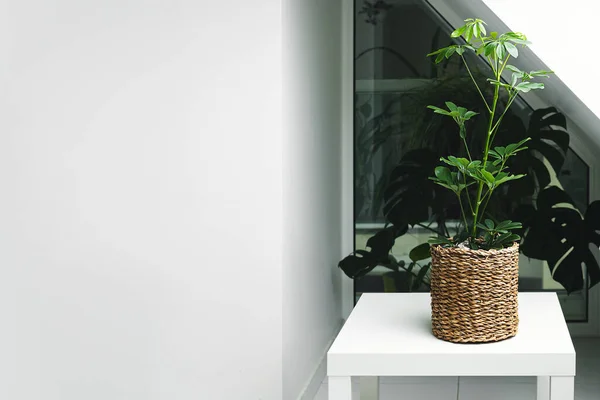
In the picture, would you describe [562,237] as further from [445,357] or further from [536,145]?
[445,357]

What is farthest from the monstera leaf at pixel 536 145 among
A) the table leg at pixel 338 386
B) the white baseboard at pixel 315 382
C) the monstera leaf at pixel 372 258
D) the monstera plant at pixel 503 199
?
the table leg at pixel 338 386

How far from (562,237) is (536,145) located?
13.3 inches

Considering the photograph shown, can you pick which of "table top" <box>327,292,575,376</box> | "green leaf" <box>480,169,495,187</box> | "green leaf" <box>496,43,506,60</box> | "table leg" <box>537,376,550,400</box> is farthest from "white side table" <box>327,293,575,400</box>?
"green leaf" <box>496,43,506,60</box>

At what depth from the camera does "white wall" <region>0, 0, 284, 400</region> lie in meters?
1.95

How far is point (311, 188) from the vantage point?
7.93 ft

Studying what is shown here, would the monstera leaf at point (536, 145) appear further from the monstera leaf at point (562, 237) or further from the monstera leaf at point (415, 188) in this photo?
the monstera leaf at point (415, 188)

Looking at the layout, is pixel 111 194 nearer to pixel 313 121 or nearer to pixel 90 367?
pixel 90 367

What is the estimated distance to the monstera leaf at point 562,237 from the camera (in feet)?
8.59

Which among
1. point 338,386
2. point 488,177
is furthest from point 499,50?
point 338,386

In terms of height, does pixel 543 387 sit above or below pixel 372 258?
below

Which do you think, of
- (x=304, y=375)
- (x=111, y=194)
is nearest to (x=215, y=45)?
(x=111, y=194)

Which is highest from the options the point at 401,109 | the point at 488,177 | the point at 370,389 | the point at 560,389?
the point at 401,109

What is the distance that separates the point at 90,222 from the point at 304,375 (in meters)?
0.81

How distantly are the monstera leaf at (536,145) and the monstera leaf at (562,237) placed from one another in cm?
6
